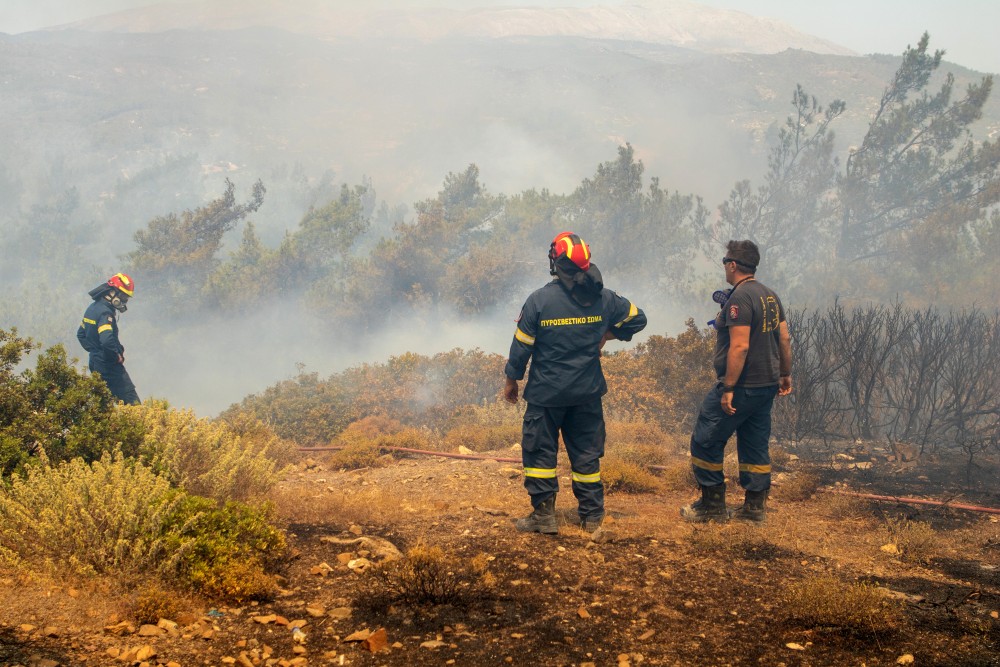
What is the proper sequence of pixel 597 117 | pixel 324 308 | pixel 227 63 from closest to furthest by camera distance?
pixel 324 308 → pixel 597 117 → pixel 227 63

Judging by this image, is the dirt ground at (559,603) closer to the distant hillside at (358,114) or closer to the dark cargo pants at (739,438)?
the dark cargo pants at (739,438)

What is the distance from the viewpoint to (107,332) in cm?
805

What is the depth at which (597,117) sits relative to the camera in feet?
186

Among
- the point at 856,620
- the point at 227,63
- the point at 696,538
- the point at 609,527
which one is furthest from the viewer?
the point at 227,63

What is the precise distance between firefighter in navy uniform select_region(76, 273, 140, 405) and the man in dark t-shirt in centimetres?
606

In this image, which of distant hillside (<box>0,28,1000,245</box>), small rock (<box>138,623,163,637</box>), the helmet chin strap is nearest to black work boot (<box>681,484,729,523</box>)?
small rock (<box>138,623,163,637</box>)

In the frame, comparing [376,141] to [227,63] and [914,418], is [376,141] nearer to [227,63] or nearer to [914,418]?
[227,63]

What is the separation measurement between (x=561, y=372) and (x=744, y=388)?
1370 millimetres

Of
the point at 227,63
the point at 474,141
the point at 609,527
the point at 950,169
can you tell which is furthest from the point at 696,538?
the point at 227,63

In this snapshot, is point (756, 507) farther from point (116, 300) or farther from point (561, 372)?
point (116, 300)

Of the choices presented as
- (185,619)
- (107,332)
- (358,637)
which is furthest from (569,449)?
(107,332)

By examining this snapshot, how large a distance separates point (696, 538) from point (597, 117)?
55037mm

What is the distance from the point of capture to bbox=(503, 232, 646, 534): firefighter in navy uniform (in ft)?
16.7

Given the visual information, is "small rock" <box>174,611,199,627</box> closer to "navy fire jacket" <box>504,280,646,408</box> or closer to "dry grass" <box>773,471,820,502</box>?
"navy fire jacket" <box>504,280,646,408</box>
